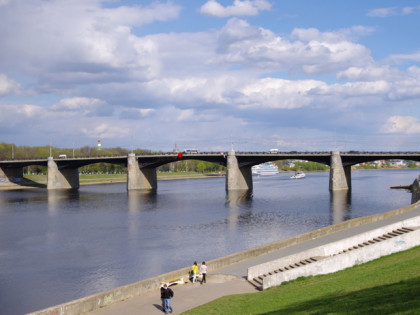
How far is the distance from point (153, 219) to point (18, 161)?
78.8 meters

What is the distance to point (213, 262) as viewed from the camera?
962 inches

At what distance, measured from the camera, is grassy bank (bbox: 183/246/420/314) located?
12188 millimetres

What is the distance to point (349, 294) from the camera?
567 inches

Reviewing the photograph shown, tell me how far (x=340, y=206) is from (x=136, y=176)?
55660mm

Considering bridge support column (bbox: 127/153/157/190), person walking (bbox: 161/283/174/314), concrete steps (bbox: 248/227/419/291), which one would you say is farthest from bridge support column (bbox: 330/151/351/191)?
person walking (bbox: 161/283/174/314)

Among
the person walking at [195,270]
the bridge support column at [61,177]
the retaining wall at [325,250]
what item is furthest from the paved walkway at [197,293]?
the bridge support column at [61,177]

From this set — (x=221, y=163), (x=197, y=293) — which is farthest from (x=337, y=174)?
(x=197, y=293)

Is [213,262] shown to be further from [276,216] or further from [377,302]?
[276,216]

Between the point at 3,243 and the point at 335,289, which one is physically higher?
the point at 335,289

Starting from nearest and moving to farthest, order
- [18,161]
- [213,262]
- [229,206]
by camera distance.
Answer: [213,262] < [229,206] < [18,161]

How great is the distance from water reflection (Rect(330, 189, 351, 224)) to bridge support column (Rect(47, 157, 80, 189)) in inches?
2699

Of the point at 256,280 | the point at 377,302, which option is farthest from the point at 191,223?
the point at 377,302

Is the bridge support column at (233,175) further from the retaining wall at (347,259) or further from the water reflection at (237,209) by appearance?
the retaining wall at (347,259)

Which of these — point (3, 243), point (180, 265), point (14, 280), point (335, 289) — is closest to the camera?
point (335, 289)
